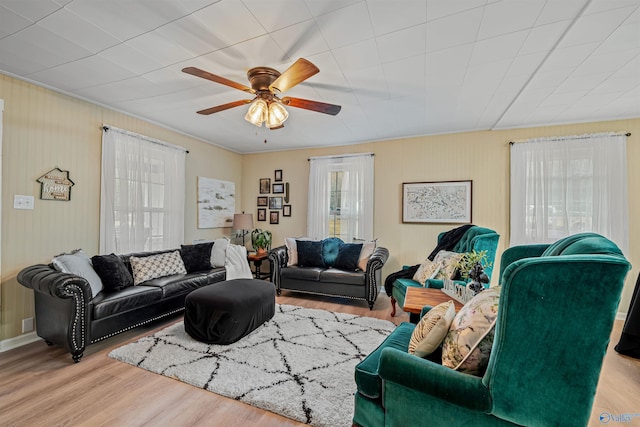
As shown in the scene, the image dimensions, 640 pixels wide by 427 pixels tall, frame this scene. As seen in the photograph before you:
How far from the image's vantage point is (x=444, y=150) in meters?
4.20

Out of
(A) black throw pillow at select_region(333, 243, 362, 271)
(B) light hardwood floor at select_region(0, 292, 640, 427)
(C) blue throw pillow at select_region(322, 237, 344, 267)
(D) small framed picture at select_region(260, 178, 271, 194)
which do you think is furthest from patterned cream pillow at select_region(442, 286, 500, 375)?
(D) small framed picture at select_region(260, 178, 271, 194)

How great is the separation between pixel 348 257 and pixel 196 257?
2166mm

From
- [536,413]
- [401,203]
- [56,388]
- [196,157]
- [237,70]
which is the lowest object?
[56,388]

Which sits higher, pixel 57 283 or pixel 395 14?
pixel 395 14

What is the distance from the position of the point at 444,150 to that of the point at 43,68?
185 inches

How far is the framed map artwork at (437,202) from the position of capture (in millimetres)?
4078

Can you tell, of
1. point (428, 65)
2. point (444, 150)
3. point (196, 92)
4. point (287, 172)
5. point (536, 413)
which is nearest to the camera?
point (536, 413)

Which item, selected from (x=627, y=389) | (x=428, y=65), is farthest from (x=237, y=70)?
Answer: (x=627, y=389)

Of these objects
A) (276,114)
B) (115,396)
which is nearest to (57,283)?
(115,396)

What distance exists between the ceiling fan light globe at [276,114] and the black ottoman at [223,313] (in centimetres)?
170

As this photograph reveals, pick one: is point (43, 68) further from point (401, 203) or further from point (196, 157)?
point (401, 203)

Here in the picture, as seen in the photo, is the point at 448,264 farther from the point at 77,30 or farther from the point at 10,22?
the point at 10,22

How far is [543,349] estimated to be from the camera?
97 cm

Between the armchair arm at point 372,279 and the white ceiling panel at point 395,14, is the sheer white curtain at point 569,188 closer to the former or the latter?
the armchair arm at point 372,279
